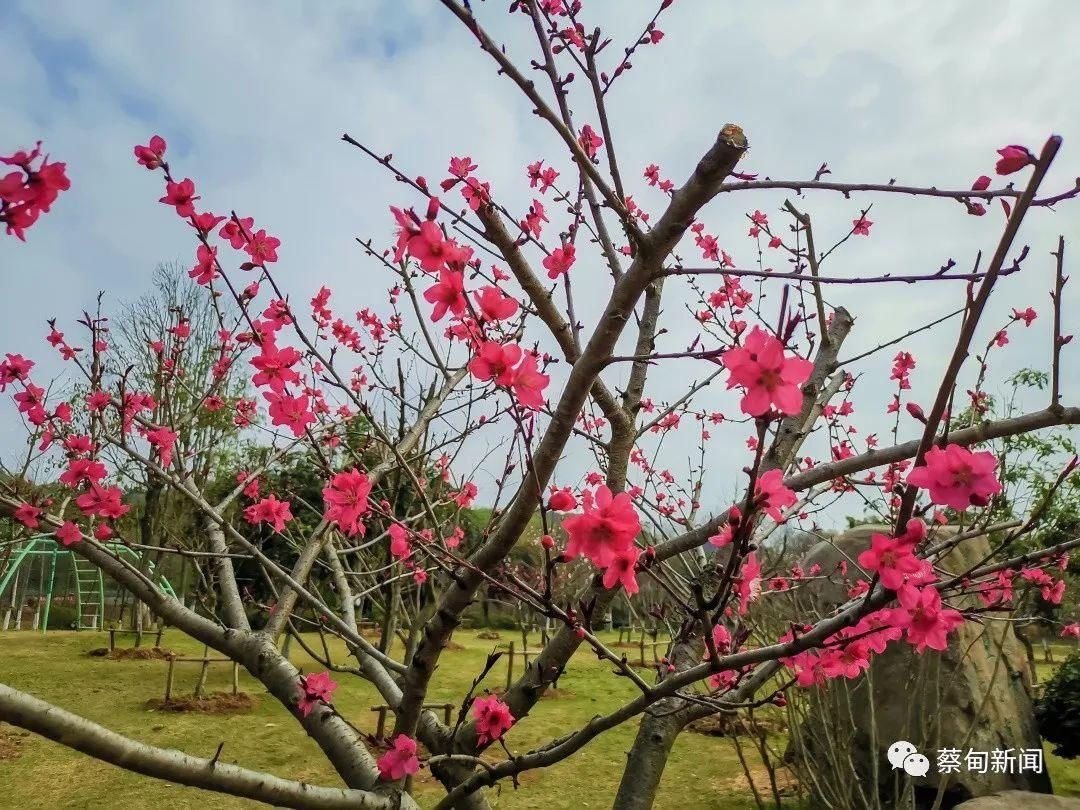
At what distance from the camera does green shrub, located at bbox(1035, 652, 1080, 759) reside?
565cm

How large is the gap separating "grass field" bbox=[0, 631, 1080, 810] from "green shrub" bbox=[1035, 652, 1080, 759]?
410 mm

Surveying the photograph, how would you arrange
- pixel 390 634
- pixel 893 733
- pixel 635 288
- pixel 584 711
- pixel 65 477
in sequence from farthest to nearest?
pixel 584 711
pixel 390 634
pixel 893 733
pixel 65 477
pixel 635 288

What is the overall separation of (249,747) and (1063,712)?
7.26 metres

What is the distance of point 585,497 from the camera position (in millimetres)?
1202

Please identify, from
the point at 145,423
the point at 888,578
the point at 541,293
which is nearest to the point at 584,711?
the point at 145,423

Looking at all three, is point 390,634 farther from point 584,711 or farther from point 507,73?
point 507,73

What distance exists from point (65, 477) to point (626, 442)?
224cm

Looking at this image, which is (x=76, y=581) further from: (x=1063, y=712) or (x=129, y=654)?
(x=1063, y=712)

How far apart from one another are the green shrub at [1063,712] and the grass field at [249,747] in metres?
0.41

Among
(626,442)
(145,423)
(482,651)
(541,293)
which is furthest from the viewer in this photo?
(482,651)

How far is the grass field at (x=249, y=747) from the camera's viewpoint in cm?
541

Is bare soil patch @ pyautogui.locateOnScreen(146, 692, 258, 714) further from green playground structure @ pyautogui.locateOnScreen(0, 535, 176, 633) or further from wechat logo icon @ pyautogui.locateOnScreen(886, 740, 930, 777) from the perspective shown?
wechat logo icon @ pyautogui.locateOnScreen(886, 740, 930, 777)

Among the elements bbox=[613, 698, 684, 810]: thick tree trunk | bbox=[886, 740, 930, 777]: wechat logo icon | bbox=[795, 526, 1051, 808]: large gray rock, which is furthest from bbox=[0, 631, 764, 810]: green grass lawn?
bbox=[613, 698, 684, 810]: thick tree trunk

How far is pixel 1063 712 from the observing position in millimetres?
5734
